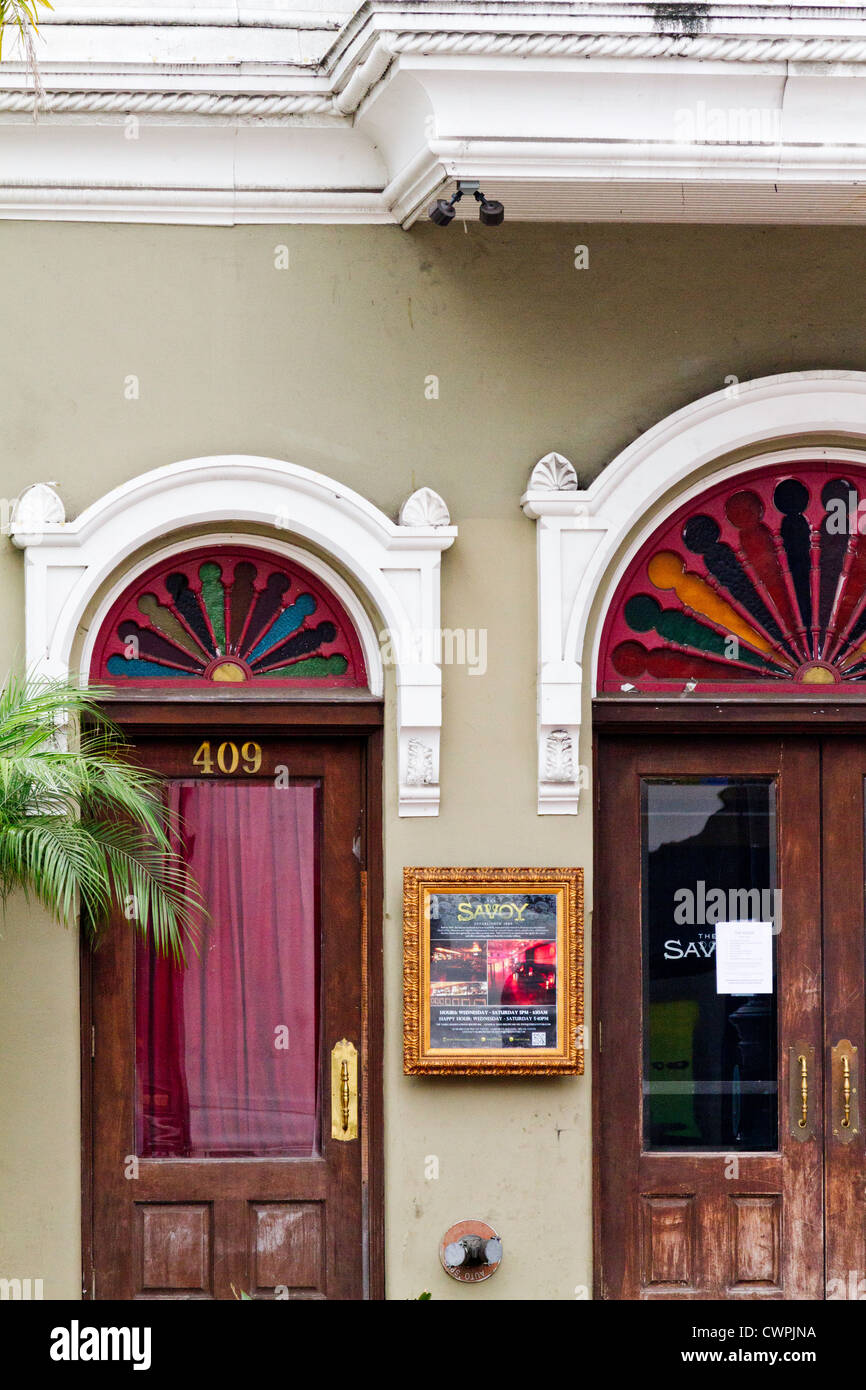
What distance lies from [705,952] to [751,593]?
1.38 metres

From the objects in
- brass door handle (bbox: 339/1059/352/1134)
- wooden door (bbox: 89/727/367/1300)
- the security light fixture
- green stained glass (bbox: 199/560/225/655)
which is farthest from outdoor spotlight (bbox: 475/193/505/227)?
brass door handle (bbox: 339/1059/352/1134)

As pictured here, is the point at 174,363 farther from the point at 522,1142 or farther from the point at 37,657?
the point at 522,1142

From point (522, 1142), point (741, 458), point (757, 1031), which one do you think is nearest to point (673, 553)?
point (741, 458)

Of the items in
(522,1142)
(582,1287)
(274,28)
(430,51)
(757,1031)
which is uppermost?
(274,28)

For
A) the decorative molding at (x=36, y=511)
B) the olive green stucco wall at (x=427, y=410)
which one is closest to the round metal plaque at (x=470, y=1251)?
the olive green stucco wall at (x=427, y=410)

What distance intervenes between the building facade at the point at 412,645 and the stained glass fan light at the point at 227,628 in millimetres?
15

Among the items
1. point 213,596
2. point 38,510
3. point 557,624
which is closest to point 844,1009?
point 557,624

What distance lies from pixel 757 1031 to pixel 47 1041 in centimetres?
264

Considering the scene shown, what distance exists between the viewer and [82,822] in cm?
513

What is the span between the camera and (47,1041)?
5.28 meters

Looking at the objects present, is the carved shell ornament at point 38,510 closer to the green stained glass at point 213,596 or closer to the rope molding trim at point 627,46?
the green stained glass at point 213,596

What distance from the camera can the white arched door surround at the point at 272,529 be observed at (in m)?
5.27

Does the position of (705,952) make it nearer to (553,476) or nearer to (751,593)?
(751,593)

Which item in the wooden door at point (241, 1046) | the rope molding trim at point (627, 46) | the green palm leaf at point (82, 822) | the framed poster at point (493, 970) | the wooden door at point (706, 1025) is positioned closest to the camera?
the green palm leaf at point (82, 822)
